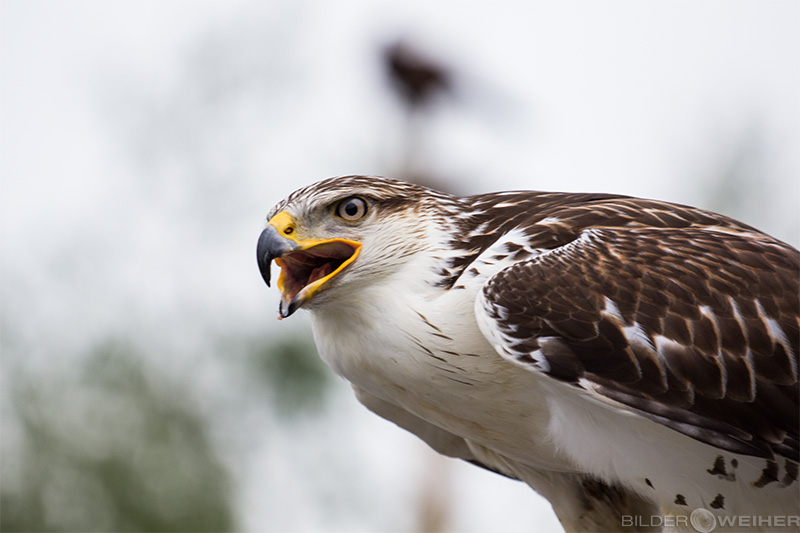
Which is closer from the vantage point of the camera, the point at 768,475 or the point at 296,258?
the point at 768,475

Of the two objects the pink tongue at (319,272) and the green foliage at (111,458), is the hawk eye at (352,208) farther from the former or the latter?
the green foliage at (111,458)

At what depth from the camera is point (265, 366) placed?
546 inches

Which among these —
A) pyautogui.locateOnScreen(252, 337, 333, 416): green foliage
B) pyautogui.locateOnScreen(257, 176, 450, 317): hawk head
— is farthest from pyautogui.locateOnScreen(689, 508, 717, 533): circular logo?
pyautogui.locateOnScreen(252, 337, 333, 416): green foliage

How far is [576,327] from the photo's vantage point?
3.41 m

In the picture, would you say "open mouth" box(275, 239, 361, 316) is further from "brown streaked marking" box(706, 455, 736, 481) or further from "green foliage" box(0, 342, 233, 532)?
"green foliage" box(0, 342, 233, 532)

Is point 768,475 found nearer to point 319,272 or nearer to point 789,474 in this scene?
point 789,474

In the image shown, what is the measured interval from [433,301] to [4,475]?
10979 millimetres

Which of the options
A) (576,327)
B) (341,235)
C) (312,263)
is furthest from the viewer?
(312,263)

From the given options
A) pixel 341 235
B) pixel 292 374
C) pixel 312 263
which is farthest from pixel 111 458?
pixel 341 235

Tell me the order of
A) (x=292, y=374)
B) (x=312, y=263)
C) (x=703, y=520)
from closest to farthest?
1. (x=703, y=520)
2. (x=312, y=263)
3. (x=292, y=374)

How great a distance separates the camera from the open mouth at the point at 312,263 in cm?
394

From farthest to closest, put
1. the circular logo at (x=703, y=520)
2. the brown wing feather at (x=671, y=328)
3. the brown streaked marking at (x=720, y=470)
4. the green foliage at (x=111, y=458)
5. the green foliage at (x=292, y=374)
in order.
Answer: the green foliage at (x=292, y=374)
the green foliage at (x=111, y=458)
the circular logo at (x=703, y=520)
the brown streaked marking at (x=720, y=470)
the brown wing feather at (x=671, y=328)

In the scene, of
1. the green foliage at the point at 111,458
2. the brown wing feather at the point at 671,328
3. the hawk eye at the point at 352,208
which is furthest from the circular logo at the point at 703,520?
the green foliage at the point at 111,458

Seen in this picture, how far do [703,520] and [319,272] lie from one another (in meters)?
1.76
